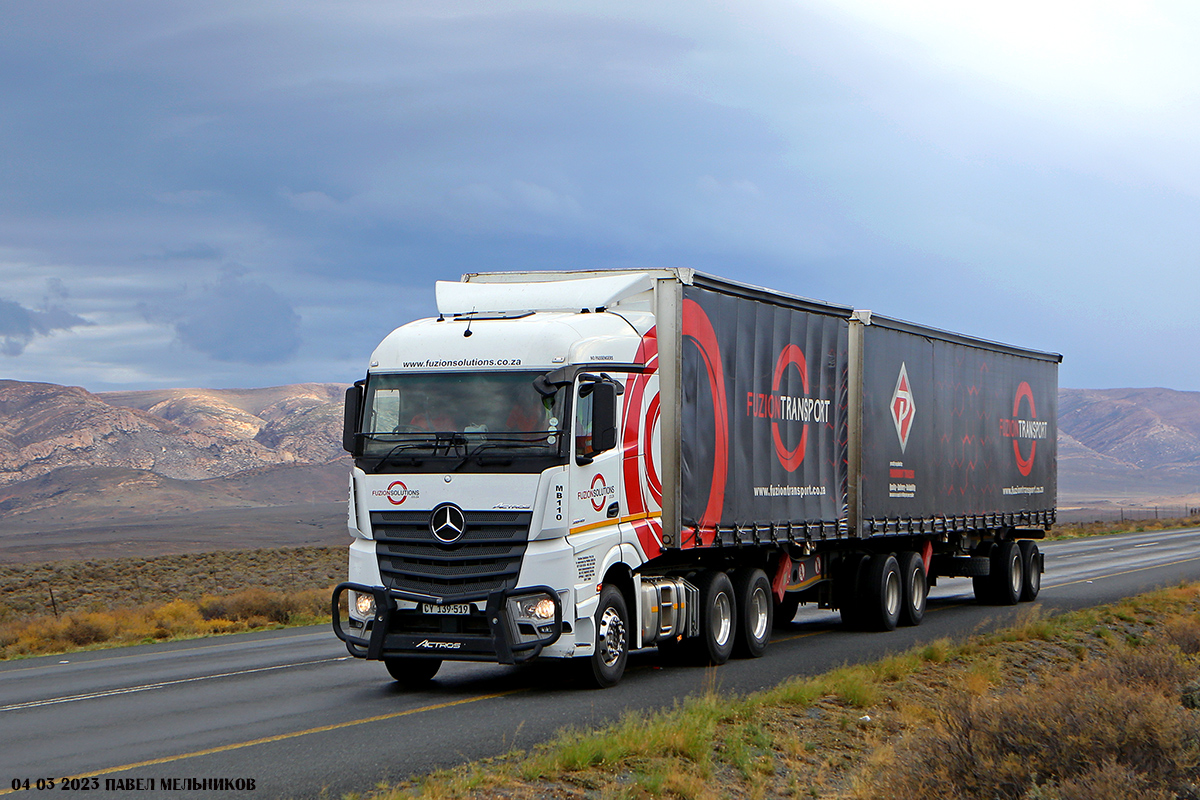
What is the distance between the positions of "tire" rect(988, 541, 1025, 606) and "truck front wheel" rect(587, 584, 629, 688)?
40.5ft

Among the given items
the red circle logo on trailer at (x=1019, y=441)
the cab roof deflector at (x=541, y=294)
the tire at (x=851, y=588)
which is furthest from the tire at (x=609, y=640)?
the red circle logo on trailer at (x=1019, y=441)

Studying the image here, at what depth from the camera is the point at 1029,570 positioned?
2395 centimetres

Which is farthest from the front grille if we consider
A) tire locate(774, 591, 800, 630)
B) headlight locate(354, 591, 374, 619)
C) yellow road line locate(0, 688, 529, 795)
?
tire locate(774, 591, 800, 630)

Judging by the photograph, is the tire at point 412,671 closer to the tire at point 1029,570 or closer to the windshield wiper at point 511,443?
the windshield wiper at point 511,443

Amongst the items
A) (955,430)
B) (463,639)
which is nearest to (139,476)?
(955,430)

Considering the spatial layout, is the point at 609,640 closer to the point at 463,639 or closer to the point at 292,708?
the point at 463,639

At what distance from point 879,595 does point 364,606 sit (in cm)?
897

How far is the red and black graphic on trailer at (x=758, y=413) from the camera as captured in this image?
1380cm

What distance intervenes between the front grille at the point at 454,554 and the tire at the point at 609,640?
1146 millimetres

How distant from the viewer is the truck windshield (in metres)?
11.7

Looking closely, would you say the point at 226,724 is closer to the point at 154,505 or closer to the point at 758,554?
the point at 758,554

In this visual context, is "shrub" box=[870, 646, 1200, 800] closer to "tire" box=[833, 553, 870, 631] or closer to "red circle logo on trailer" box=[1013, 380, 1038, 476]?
"tire" box=[833, 553, 870, 631]

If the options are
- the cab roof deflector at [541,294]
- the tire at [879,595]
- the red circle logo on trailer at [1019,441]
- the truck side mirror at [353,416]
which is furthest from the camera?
the red circle logo on trailer at [1019,441]

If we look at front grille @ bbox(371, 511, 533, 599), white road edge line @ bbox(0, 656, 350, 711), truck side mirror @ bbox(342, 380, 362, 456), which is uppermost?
truck side mirror @ bbox(342, 380, 362, 456)
